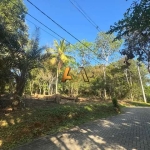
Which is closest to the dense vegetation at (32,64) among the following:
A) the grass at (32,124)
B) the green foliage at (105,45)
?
the grass at (32,124)

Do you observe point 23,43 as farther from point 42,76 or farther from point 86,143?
point 42,76

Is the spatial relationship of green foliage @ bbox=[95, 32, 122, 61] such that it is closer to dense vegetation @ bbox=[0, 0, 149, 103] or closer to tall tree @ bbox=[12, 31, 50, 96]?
dense vegetation @ bbox=[0, 0, 149, 103]

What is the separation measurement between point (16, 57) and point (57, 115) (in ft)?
17.0

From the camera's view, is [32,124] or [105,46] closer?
[32,124]

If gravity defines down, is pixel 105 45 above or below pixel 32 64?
above

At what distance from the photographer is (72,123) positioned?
37.3ft

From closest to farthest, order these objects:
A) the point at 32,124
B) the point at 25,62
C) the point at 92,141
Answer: the point at 92,141 < the point at 32,124 < the point at 25,62

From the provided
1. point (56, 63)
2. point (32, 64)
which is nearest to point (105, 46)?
point (56, 63)

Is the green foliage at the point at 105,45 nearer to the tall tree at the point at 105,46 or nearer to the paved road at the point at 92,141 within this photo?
the tall tree at the point at 105,46

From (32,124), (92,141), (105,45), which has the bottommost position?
(92,141)

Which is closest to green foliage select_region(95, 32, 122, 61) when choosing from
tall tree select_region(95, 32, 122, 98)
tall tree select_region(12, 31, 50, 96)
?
tall tree select_region(95, 32, 122, 98)

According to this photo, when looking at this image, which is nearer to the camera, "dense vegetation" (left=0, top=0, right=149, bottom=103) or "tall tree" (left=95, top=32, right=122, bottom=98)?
"dense vegetation" (left=0, top=0, right=149, bottom=103)

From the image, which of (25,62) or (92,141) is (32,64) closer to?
(25,62)

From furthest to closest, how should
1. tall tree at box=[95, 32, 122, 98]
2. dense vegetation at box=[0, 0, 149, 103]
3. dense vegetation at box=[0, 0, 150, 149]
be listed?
tall tree at box=[95, 32, 122, 98] → dense vegetation at box=[0, 0, 149, 103] → dense vegetation at box=[0, 0, 150, 149]
